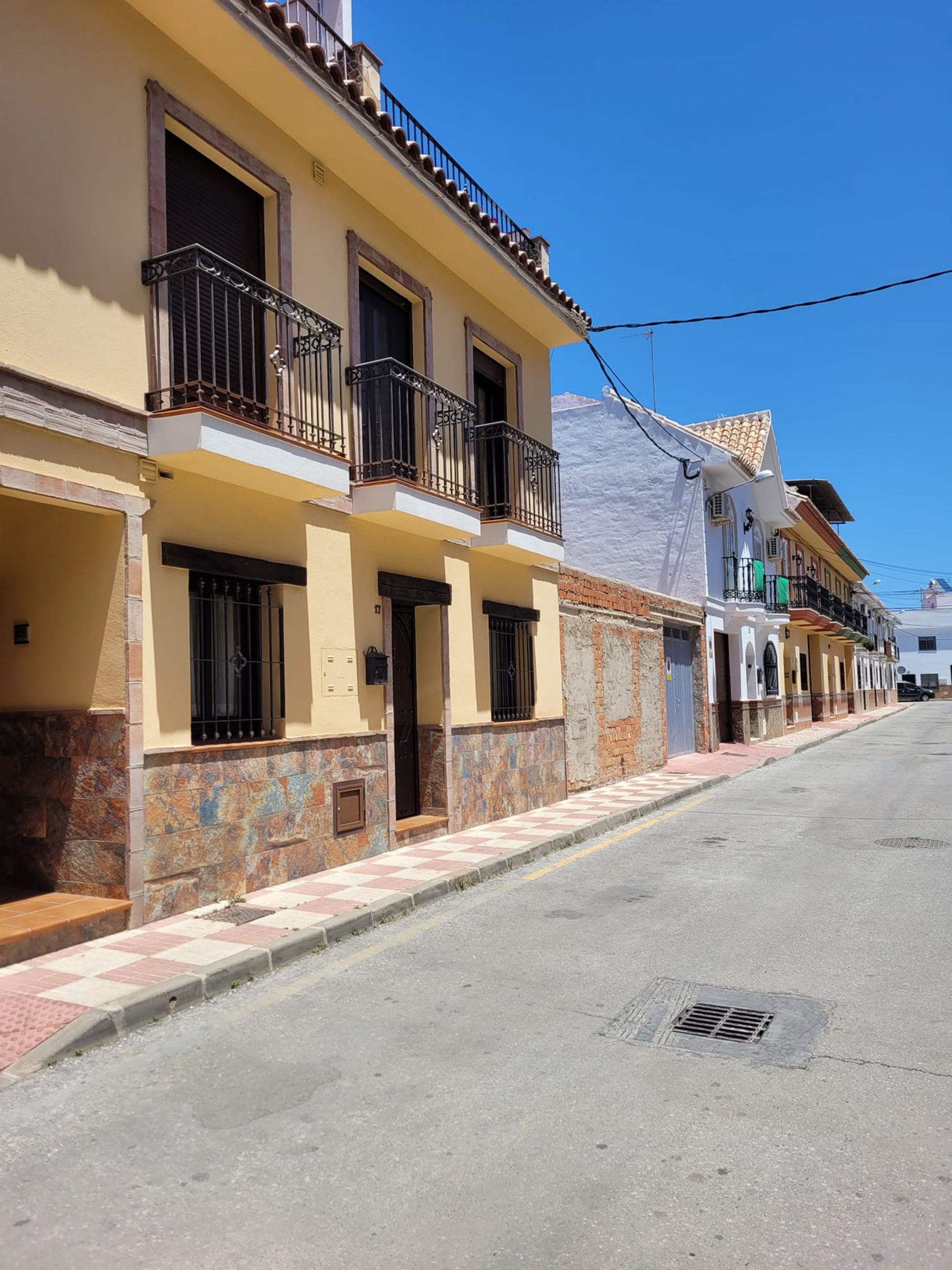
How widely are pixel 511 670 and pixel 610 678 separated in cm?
352

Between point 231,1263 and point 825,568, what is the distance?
41999 millimetres

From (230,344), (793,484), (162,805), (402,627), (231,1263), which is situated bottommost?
(231,1263)

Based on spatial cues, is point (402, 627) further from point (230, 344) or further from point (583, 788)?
point (583, 788)

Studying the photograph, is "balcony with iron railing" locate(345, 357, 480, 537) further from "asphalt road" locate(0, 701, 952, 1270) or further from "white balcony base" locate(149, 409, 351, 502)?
"asphalt road" locate(0, 701, 952, 1270)

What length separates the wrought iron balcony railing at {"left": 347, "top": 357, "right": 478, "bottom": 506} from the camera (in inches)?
371

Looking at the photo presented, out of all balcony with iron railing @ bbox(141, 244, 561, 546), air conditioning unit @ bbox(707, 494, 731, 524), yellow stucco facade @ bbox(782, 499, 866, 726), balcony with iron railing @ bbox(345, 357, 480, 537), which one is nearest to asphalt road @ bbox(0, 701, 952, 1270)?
balcony with iron railing @ bbox(141, 244, 561, 546)


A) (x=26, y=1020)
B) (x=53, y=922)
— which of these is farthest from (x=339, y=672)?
(x=26, y=1020)

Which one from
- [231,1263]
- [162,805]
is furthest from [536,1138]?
[162,805]

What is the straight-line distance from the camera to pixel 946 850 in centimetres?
914

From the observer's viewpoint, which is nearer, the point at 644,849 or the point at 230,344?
the point at 230,344

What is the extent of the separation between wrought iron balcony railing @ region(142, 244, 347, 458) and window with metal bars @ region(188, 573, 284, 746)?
4.45ft

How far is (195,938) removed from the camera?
626 centimetres

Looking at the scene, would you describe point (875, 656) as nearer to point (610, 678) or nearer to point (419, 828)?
point (610, 678)

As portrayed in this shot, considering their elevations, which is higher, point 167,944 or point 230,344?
point 230,344
